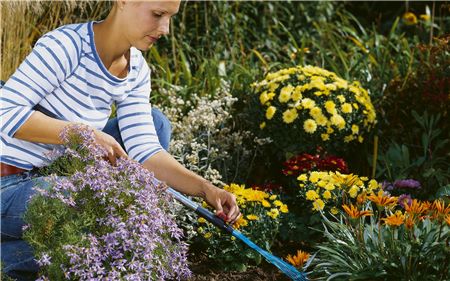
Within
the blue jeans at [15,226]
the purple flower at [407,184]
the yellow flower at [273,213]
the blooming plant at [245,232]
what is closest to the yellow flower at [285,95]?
the purple flower at [407,184]

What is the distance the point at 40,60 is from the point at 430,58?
294 centimetres

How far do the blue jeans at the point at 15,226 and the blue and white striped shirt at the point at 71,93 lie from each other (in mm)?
98

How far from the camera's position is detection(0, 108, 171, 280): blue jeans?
3.04m

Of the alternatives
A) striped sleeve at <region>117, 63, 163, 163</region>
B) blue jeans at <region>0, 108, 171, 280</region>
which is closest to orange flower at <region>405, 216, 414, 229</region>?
striped sleeve at <region>117, 63, 163, 163</region>

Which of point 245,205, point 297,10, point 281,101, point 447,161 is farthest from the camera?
point 297,10

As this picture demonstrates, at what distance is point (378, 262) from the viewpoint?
9.43 ft

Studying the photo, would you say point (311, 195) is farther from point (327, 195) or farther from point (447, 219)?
point (447, 219)

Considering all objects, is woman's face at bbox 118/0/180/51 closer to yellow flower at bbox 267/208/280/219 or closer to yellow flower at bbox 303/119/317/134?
yellow flower at bbox 267/208/280/219

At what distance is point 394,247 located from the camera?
2865 millimetres

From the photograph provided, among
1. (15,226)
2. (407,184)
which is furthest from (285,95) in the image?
Result: (15,226)

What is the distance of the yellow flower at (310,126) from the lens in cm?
458

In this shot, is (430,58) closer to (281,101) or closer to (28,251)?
(281,101)

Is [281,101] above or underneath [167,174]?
underneath

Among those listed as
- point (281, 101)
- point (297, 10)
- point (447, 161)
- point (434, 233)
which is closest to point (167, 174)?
point (434, 233)
